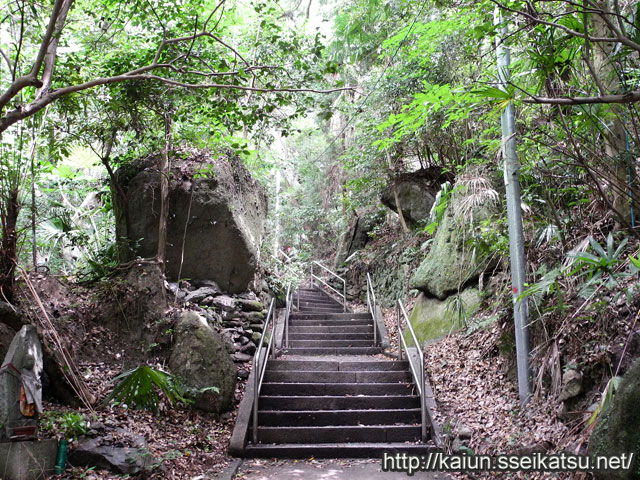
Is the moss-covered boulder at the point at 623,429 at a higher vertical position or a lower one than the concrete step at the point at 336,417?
higher

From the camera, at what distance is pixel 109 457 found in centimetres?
403

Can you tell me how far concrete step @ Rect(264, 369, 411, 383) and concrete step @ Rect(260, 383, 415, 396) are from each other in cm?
24

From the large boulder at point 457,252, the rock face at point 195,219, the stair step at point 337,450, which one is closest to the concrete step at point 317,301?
the rock face at point 195,219

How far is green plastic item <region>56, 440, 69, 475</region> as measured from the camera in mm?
3805

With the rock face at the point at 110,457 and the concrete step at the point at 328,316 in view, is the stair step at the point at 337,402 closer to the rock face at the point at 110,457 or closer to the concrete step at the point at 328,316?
the rock face at the point at 110,457

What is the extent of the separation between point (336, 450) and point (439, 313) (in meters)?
Result: 3.47

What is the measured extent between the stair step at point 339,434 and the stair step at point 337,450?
0.22m

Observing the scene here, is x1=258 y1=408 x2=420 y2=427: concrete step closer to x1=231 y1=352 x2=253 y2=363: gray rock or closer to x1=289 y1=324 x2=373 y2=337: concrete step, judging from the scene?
x1=231 y1=352 x2=253 y2=363: gray rock

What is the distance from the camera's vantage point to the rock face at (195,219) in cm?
811

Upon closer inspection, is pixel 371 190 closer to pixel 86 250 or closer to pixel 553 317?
pixel 86 250

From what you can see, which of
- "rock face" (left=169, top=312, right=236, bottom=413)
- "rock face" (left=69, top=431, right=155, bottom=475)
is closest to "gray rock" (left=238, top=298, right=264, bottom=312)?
"rock face" (left=169, top=312, right=236, bottom=413)

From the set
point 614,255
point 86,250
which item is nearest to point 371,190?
point 86,250

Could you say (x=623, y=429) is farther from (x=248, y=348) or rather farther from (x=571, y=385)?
(x=248, y=348)

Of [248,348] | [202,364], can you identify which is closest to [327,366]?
[248,348]
